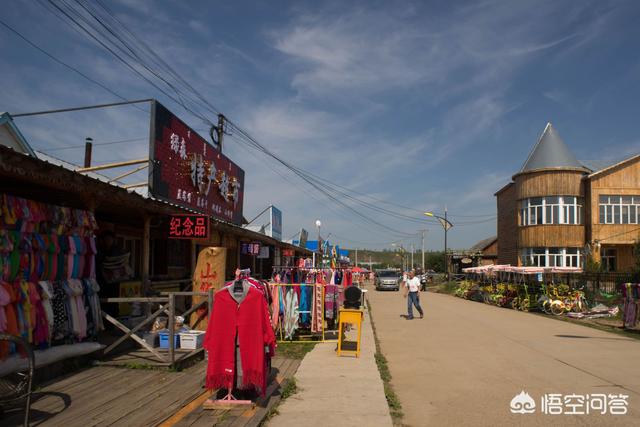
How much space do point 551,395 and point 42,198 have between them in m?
8.55

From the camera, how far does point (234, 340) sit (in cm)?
565

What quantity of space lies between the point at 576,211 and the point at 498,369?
2961 centimetres

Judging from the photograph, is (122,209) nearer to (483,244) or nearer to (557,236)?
(557,236)

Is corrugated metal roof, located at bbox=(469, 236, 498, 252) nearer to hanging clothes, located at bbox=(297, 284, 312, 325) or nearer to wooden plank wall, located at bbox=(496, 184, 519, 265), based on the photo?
wooden plank wall, located at bbox=(496, 184, 519, 265)

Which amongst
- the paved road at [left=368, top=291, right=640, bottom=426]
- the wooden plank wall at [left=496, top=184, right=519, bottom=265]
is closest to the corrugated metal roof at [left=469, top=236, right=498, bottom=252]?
the wooden plank wall at [left=496, top=184, right=519, bottom=265]

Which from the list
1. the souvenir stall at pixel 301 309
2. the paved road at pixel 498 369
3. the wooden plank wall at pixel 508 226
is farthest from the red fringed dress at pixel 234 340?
the wooden plank wall at pixel 508 226

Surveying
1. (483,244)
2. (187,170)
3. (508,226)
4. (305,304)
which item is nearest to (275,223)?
(187,170)

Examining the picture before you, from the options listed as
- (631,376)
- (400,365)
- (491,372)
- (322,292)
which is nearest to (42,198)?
(322,292)

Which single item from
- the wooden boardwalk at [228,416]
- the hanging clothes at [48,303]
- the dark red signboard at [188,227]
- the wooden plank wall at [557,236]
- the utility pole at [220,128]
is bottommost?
the wooden boardwalk at [228,416]

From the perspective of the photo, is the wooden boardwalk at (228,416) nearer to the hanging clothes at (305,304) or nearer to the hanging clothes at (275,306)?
the hanging clothes at (275,306)

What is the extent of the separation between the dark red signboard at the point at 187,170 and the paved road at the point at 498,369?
6.98 meters

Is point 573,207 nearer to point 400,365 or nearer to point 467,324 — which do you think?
point 467,324

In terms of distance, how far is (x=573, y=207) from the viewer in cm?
3459

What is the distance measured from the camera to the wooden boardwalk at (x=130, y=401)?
527 cm
